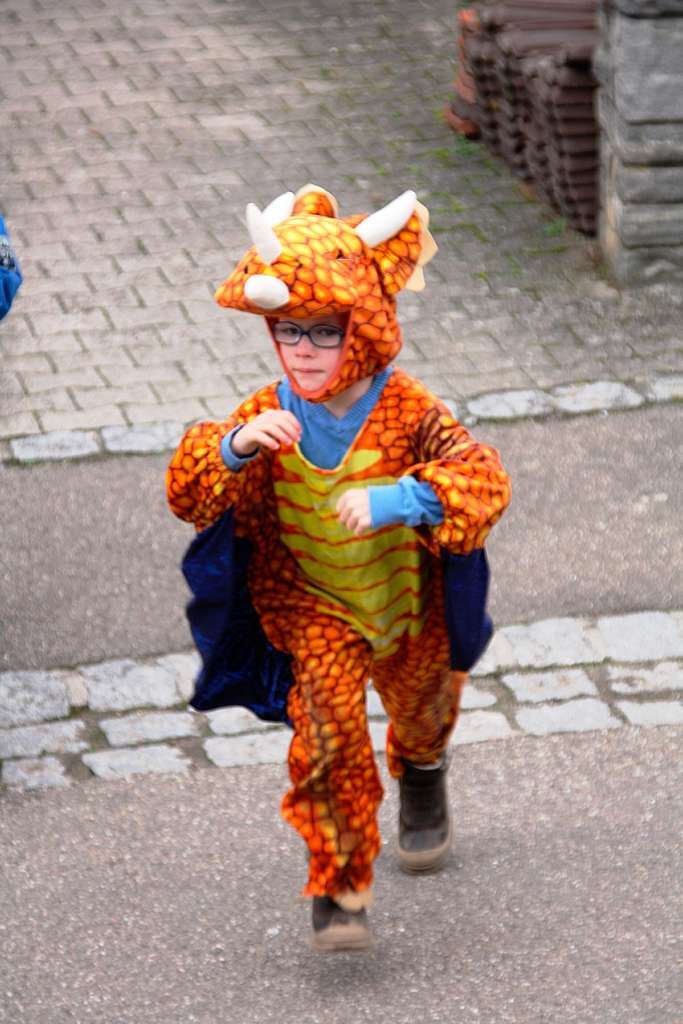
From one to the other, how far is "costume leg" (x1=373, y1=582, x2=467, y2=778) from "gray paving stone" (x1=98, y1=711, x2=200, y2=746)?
967 millimetres

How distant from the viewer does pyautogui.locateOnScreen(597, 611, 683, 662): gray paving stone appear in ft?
18.9

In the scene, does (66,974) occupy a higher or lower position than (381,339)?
lower

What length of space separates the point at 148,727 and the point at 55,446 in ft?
6.68

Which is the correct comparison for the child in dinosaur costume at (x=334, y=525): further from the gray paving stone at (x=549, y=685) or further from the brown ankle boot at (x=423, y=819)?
the gray paving stone at (x=549, y=685)

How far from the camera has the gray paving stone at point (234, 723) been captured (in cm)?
545

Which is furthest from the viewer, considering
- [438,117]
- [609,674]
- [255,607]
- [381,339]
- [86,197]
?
[438,117]

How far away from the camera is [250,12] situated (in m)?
12.5

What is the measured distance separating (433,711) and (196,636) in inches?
24.9

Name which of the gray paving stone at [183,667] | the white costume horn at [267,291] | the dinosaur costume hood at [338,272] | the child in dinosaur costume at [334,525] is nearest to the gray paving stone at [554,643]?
the gray paving stone at [183,667]

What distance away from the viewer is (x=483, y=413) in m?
7.35

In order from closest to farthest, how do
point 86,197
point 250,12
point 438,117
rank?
1. point 86,197
2. point 438,117
3. point 250,12

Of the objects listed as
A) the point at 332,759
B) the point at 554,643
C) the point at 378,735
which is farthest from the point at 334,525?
the point at 554,643

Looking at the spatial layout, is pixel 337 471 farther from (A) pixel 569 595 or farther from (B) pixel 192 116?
(B) pixel 192 116

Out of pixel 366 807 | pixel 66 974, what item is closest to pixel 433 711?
pixel 366 807
